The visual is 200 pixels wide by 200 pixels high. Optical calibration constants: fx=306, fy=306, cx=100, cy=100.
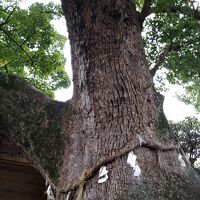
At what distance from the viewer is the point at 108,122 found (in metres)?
2.29

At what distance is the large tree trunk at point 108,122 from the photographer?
6.53ft

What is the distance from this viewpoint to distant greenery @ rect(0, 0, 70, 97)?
19.6 ft

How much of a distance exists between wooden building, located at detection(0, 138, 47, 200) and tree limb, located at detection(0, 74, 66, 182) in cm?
235

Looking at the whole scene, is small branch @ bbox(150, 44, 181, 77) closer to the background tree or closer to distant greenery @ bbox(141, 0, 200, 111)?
distant greenery @ bbox(141, 0, 200, 111)

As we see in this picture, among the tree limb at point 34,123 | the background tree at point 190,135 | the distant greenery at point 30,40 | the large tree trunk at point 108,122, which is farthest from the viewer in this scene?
the background tree at point 190,135

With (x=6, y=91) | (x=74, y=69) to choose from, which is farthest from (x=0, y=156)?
(x=74, y=69)

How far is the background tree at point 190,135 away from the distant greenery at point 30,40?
148 inches

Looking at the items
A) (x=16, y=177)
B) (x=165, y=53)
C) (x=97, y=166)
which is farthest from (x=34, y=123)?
(x=165, y=53)

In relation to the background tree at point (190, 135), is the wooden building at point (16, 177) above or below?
below

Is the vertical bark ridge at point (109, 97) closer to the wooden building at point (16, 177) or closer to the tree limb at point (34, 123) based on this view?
the tree limb at point (34, 123)

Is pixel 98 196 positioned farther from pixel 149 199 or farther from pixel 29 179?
pixel 29 179

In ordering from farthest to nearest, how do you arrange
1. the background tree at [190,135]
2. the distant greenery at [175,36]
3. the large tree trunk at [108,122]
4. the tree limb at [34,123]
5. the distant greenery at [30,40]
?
1. the background tree at [190,135]
2. the distant greenery at [30,40]
3. the distant greenery at [175,36]
4. the tree limb at [34,123]
5. the large tree trunk at [108,122]

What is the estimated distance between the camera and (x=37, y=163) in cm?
255

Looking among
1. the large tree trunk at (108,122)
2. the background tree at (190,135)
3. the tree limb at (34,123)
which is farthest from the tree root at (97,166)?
the background tree at (190,135)
